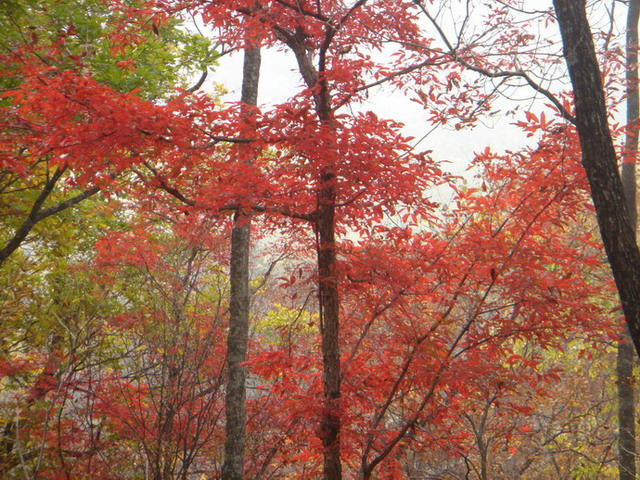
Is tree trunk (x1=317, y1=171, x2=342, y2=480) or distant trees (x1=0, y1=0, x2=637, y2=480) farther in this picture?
tree trunk (x1=317, y1=171, x2=342, y2=480)

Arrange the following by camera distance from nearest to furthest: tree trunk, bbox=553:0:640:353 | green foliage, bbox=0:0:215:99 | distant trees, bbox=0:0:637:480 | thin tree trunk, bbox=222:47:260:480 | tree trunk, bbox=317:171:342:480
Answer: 1. tree trunk, bbox=553:0:640:353
2. distant trees, bbox=0:0:637:480
3. tree trunk, bbox=317:171:342:480
4. green foliage, bbox=0:0:215:99
5. thin tree trunk, bbox=222:47:260:480

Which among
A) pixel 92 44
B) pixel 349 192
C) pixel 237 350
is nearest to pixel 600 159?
pixel 349 192

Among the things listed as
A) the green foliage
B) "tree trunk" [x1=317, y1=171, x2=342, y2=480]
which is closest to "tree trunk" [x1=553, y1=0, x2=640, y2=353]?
"tree trunk" [x1=317, y1=171, x2=342, y2=480]

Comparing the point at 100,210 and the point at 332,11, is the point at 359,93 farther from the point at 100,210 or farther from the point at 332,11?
the point at 100,210

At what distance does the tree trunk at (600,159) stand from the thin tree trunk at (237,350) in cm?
332

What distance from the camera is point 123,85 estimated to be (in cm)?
655

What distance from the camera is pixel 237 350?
6.04 m

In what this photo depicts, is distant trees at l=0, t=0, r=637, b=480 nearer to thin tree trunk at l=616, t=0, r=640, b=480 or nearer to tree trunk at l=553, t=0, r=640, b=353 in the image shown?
tree trunk at l=553, t=0, r=640, b=353

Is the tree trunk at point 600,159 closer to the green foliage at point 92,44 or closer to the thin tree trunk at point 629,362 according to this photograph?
the thin tree trunk at point 629,362

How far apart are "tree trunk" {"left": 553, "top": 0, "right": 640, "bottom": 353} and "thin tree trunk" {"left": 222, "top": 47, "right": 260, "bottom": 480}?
3.32 meters

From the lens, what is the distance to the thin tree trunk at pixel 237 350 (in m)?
5.68

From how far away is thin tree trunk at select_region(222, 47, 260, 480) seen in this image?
18.6ft

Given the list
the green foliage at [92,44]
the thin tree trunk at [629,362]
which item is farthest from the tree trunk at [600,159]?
the green foliage at [92,44]

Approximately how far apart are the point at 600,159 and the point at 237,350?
14.5 feet
